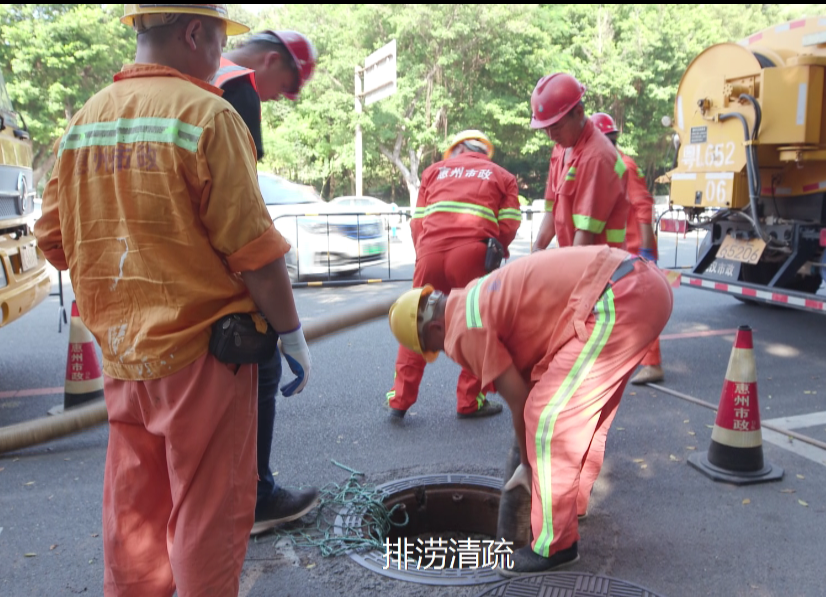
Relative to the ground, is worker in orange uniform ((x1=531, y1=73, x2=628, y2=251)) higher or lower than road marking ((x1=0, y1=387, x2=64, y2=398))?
higher

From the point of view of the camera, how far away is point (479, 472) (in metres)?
3.67

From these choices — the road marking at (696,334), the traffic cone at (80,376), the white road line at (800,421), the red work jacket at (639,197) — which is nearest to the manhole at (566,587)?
the white road line at (800,421)

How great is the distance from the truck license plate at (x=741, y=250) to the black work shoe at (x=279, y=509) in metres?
5.18

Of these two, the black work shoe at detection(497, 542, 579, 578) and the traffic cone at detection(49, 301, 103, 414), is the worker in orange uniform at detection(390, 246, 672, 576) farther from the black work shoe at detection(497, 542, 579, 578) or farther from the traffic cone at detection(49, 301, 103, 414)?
the traffic cone at detection(49, 301, 103, 414)

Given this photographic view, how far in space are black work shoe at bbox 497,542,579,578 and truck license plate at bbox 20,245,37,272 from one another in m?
3.73

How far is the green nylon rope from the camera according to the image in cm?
299

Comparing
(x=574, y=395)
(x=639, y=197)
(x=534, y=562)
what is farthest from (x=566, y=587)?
(x=639, y=197)

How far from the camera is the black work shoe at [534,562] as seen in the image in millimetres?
2682

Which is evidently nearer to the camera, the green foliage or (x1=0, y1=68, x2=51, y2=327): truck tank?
(x1=0, y1=68, x2=51, y2=327): truck tank

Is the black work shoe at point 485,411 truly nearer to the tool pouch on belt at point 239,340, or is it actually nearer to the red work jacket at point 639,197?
the red work jacket at point 639,197

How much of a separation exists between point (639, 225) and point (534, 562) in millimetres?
3526

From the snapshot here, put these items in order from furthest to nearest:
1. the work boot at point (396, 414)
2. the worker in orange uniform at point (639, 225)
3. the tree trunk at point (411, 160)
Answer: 1. the tree trunk at point (411, 160)
2. the worker in orange uniform at point (639, 225)
3. the work boot at point (396, 414)

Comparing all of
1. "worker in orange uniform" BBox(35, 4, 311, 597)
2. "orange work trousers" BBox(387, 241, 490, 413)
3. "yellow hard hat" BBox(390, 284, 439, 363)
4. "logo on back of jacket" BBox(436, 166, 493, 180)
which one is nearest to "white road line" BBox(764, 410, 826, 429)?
"orange work trousers" BBox(387, 241, 490, 413)

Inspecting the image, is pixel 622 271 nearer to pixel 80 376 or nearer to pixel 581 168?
pixel 581 168
